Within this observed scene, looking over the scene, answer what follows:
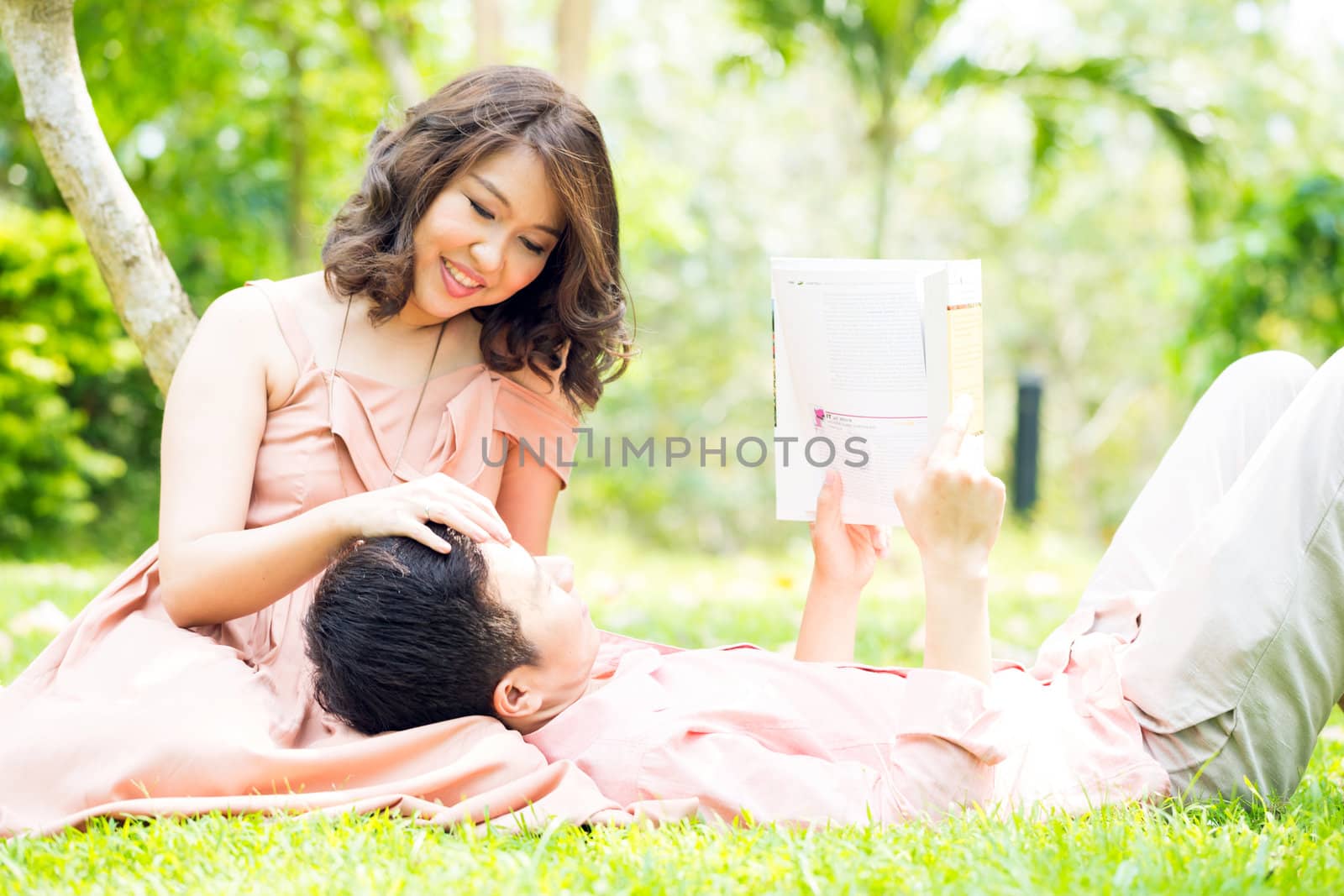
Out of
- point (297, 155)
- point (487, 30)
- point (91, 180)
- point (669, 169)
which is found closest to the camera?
point (91, 180)

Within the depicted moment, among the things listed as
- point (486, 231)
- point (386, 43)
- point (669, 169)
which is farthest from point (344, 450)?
point (669, 169)

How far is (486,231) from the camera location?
2.55m

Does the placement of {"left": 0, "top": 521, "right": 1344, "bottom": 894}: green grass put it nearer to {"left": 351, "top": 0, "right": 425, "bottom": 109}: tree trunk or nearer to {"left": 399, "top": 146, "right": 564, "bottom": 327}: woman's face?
{"left": 399, "top": 146, "right": 564, "bottom": 327}: woman's face

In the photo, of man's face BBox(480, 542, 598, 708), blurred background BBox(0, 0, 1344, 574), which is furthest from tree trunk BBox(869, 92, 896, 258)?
man's face BBox(480, 542, 598, 708)

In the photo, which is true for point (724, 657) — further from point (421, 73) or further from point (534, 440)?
point (421, 73)

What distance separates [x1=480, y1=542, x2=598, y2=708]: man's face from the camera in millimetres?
2076

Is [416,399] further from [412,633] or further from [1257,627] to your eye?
[1257,627]

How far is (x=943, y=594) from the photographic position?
1.99 m

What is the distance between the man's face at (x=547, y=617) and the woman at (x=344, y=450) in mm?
66

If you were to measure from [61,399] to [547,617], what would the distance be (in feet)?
23.0

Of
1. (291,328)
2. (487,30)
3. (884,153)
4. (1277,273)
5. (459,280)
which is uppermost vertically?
(487,30)

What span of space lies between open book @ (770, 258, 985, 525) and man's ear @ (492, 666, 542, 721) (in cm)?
65

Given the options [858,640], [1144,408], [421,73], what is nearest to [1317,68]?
[1144,408]

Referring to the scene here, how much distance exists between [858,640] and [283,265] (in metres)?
6.60
